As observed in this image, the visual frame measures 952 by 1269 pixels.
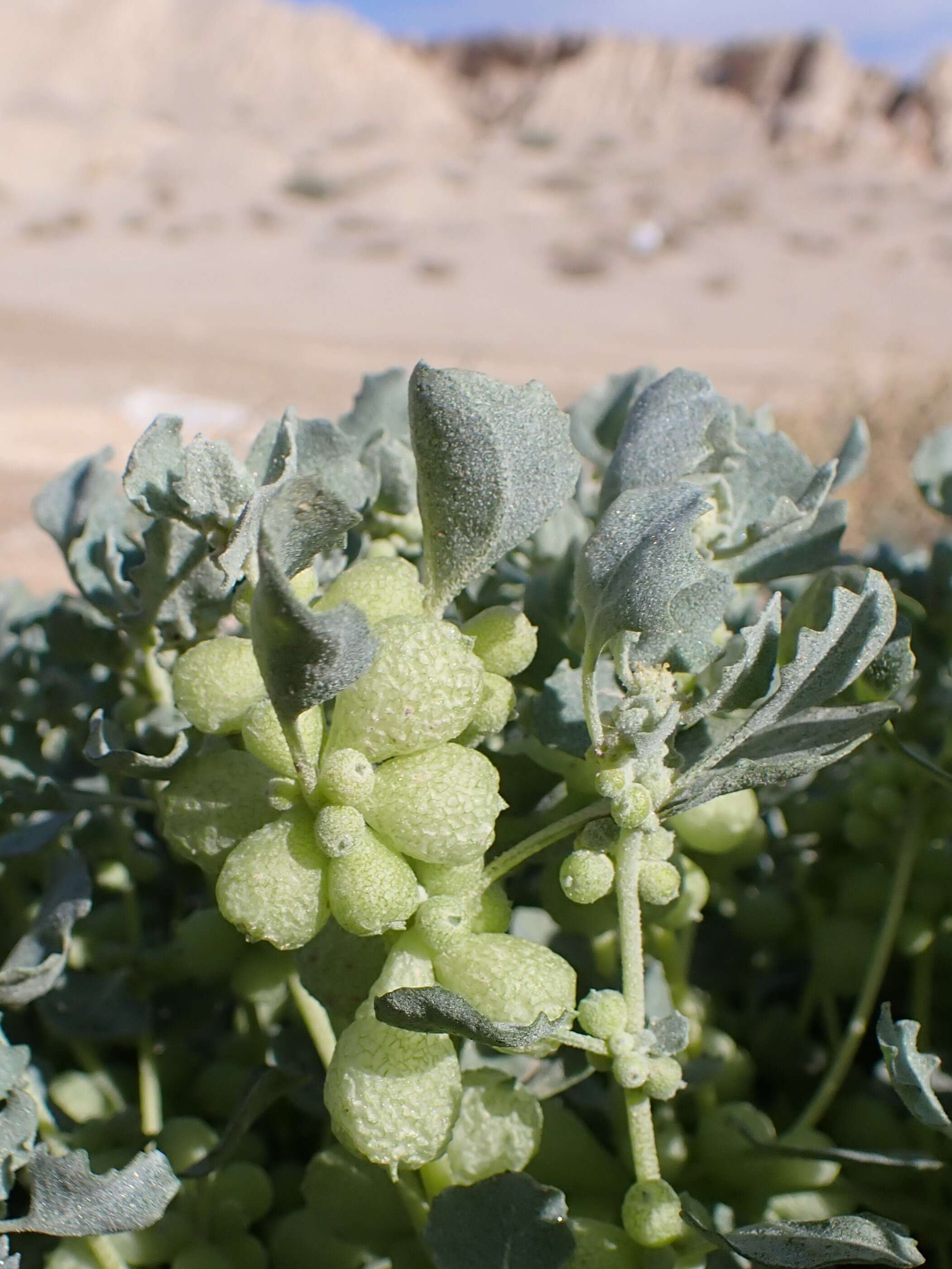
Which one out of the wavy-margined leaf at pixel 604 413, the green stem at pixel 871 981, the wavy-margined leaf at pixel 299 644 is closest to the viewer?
the wavy-margined leaf at pixel 299 644

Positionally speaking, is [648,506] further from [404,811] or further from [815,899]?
[815,899]

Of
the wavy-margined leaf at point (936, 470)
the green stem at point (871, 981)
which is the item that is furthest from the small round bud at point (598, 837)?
the wavy-margined leaf at point (936, 470)

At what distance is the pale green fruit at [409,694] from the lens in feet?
→ 2.26

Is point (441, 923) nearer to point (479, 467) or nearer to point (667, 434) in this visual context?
point (479, 467)

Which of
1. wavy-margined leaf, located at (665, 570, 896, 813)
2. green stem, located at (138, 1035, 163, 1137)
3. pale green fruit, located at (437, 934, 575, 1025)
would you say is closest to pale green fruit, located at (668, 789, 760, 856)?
wavy-margined leaf, located at (665, 570, 896, 813)

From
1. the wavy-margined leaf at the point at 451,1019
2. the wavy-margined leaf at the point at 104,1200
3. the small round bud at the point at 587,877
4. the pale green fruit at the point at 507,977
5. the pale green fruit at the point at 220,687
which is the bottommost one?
the wavy-margined leaf at the point at 104,1200

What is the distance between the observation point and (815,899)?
1.26 meters

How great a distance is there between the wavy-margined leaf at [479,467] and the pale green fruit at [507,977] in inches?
8.5

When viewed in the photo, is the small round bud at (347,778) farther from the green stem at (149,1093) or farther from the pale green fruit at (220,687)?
the green stem at (149,1093)

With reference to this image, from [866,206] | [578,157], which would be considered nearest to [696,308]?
[866,206]

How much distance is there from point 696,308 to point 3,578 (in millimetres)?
16482

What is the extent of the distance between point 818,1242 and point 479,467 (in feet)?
1.63

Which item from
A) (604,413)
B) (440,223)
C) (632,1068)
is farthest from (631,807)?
(440,223)

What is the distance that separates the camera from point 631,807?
0.70m
